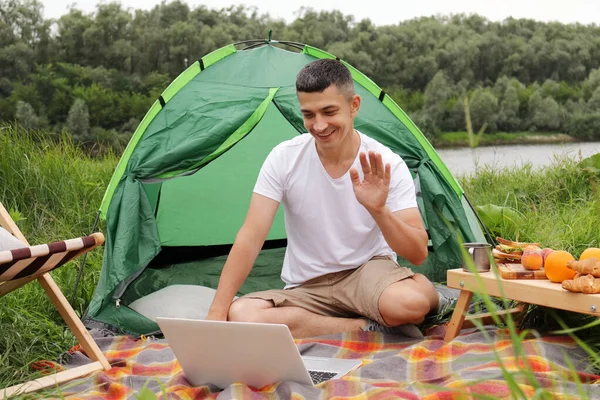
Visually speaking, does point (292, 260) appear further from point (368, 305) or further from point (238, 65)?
point (238, 65)

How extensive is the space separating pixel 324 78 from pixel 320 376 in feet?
3.44

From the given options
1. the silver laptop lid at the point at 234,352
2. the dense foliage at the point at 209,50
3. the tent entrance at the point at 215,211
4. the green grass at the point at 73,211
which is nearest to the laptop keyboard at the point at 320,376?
the silver laptop lid at the point at 234,352

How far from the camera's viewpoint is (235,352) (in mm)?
1878

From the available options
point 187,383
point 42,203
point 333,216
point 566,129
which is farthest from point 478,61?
point 187,383

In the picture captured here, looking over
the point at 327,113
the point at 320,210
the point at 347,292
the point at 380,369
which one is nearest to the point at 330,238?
the point at 320,210

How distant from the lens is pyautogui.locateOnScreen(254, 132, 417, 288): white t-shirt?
2.65 m

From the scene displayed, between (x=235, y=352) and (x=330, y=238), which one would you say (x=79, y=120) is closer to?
(x=330, y=238)

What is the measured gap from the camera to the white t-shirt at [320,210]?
2.65m

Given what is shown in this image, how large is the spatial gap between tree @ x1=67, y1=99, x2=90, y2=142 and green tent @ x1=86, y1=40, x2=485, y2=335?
30.0ft

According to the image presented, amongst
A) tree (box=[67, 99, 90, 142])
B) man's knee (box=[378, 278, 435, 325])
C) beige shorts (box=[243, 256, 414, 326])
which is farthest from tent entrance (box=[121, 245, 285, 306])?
tree (box=[67, 99, 90, 142])

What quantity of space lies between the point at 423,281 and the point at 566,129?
7091 millimetres

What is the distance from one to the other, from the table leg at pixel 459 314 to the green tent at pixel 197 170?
0.62 m

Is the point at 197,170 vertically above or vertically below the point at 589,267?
above

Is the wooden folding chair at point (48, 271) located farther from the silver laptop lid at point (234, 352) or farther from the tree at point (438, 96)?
the tree at point (438, 96)
